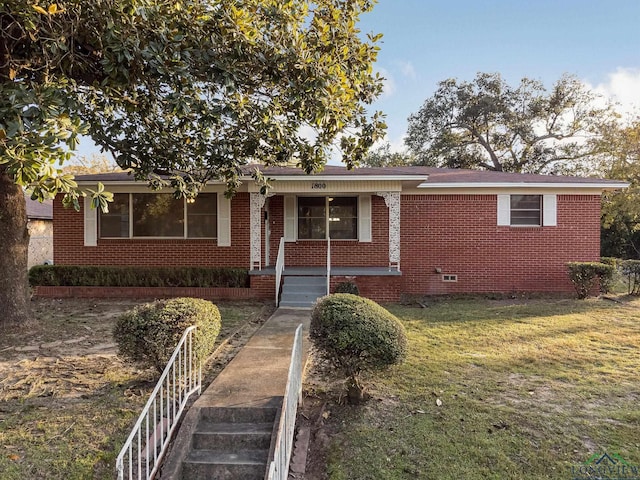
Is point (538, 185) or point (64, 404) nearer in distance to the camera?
point (64, 404)

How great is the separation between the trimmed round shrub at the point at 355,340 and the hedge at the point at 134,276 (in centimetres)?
663

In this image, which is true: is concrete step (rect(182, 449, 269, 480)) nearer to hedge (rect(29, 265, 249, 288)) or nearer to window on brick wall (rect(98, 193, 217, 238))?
hedge (rect(29, 265, 249, 288))

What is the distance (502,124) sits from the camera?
25.7 m

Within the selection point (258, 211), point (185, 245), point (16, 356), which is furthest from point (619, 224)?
point (16, 356)

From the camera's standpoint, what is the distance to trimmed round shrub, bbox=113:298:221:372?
409 centimetres

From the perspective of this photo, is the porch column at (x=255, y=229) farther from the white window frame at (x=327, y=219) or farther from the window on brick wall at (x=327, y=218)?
the window on brick wall at (x=327, y=218)

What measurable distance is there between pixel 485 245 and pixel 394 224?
10.4 feet

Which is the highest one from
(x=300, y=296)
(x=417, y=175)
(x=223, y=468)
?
(x=417, y=175)

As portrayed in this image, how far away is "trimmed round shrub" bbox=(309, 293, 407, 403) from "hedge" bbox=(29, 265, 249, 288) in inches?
261

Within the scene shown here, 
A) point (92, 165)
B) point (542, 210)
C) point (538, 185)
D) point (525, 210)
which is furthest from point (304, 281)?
point (92, 165)

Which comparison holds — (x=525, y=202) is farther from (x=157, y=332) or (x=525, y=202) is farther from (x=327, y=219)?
(x=157, y=332)

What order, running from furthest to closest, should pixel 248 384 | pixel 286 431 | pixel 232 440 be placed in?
pixel 248 384 < pixel 232 440 < pixel 286 431

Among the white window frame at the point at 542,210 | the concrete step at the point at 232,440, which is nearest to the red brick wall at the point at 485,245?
the white window frame at the point at 542,210

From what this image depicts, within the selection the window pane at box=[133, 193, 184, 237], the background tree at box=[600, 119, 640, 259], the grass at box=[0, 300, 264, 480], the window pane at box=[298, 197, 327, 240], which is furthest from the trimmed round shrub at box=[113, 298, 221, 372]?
the background tree at box=[600, 119, 640, 259]
